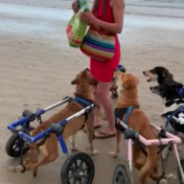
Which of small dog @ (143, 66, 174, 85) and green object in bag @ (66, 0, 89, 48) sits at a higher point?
green object in bag @ (66, 0, 89, 48)

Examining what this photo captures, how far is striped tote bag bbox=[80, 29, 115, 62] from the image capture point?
310 cm

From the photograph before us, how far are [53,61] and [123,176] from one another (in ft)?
10.6

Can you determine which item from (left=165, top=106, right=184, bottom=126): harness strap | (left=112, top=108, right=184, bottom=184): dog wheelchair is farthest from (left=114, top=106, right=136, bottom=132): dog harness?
(left=165, top=106, right=184, bottom=126): harness strap

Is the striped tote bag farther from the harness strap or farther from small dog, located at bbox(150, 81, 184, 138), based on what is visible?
the harness strap

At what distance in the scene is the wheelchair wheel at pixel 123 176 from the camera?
239 centimetres

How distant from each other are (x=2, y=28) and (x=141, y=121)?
201 inches

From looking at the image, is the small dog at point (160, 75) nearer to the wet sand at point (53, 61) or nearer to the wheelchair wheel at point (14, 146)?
the wet sand at point (53, 61)

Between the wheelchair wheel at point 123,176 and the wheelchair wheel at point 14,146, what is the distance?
74cm

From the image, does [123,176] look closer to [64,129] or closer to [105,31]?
[64,129]

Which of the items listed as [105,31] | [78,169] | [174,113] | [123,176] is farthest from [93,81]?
[123,176]

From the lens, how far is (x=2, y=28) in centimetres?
729

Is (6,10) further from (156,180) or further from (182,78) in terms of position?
(156,180)

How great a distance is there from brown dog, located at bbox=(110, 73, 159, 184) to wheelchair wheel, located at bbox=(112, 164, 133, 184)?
0.15m

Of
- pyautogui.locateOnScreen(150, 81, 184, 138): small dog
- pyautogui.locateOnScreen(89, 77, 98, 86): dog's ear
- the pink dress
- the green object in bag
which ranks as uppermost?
the green object in bag
